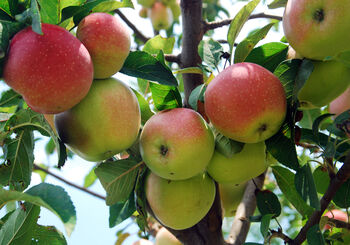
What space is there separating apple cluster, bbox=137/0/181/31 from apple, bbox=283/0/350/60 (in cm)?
199

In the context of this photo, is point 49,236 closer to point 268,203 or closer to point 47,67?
point 47,67

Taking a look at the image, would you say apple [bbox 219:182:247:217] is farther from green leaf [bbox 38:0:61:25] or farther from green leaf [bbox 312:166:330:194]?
green leaf [bbox 38:0:61:25]

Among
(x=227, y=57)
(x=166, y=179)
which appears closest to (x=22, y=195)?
(x=166, y=179)

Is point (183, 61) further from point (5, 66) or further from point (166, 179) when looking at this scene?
point (5, 66)

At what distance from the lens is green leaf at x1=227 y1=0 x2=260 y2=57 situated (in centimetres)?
97

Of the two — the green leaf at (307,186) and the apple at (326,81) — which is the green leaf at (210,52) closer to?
the apple at (326,81)

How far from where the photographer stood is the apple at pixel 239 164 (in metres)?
0.95

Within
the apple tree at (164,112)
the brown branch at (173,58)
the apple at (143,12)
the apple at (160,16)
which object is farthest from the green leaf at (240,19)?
the apple at (143,12)

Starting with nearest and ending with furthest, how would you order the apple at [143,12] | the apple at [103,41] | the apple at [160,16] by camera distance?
the apple at [103,41] < the apple at [160,16] < the apple at [143,12]

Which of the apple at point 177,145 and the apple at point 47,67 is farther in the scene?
the apple at point 177,145

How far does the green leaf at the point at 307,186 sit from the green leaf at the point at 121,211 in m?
0.42

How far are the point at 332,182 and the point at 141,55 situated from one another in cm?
50

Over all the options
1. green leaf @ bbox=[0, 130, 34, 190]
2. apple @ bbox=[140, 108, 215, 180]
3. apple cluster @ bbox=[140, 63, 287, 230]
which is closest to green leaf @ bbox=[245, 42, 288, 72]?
apple cluster @ bbox=[140, 63, 287, 230]

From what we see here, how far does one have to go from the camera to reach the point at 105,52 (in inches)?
32.5
